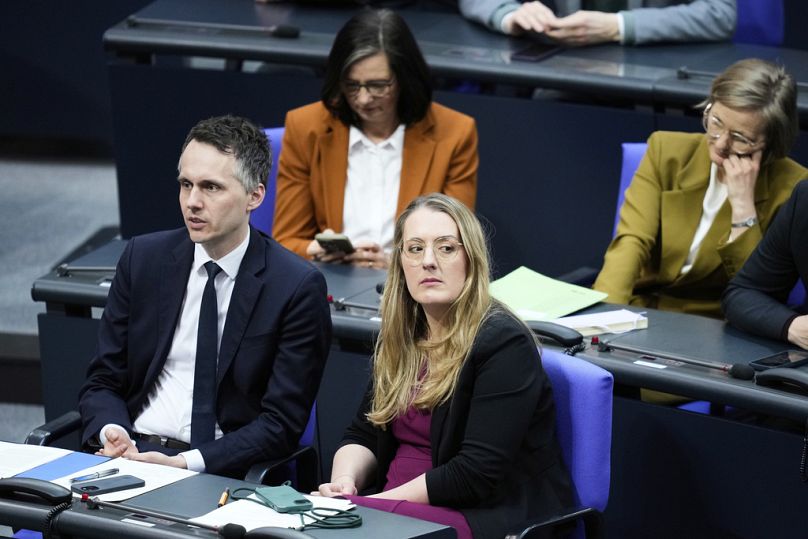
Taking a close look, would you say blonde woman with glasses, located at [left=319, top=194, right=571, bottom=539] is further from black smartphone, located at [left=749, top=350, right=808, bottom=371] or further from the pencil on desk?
black smartphone, located at [left=749, top=350, right=808, bottom=371]

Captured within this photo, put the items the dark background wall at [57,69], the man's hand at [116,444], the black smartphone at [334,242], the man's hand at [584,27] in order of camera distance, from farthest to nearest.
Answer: the dark background wall at [57,69] < the man's hand at [584,27] < the black smartphone at [334,242] < the man's hand at [116,444]

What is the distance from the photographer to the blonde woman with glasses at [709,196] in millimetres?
3426

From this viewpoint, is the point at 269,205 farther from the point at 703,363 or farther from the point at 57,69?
the point at 57,69

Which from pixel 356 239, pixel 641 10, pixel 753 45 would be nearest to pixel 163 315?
pixel 356 239

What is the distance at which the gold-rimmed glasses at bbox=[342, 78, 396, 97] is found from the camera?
3.86 metres

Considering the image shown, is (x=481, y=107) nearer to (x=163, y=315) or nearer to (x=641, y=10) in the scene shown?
(x=641, y=10)

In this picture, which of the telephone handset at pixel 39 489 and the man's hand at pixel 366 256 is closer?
the telephone handset at pixel 39 489

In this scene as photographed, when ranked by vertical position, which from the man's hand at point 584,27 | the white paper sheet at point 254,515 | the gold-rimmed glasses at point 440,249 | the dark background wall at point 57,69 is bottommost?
the dark background wall at point 57,69

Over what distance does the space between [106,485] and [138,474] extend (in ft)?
0.33

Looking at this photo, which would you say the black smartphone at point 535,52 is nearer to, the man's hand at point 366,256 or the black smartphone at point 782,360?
the man's hand at point 366,256

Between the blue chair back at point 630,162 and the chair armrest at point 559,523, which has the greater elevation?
the blue chair back at point 630,162

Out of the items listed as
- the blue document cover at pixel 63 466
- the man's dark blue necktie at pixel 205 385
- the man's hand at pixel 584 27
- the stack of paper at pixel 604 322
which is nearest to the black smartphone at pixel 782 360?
the stack of paper at pixel 604 322

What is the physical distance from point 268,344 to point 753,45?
259 cm

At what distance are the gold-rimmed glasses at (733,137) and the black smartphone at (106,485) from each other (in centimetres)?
183
